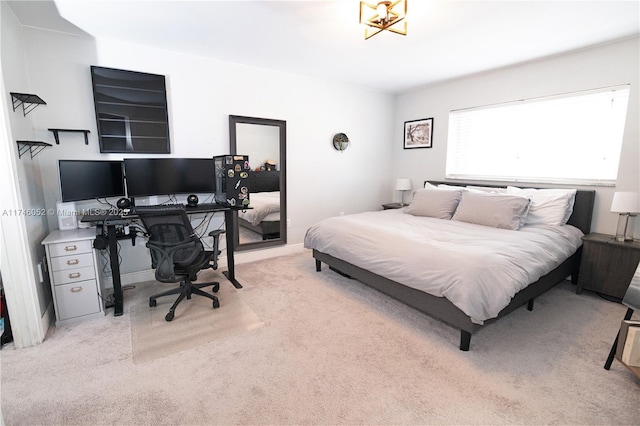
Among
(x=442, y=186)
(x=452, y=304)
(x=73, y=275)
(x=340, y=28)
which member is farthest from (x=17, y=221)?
(x=442, y=186)

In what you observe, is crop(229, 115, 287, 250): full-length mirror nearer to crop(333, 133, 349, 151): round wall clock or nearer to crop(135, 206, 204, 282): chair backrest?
crop(333, 133, 349, 151): round wall clock

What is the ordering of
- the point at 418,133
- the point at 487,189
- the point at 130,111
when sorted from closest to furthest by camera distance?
the point at 130,111 → the point at 487,189 → the point at 418,133

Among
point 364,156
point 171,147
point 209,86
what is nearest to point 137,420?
point 171,147

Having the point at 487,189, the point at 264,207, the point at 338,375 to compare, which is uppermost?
the point at 487,189

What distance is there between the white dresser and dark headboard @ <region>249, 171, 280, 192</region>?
1.88 m

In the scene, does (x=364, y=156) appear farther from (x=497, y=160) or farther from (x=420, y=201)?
(x=497, y=160)

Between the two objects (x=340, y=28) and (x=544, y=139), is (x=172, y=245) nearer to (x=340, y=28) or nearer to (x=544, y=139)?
(x=340, y=28)

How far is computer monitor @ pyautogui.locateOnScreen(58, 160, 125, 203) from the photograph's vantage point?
2.62m

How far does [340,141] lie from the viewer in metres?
4.79

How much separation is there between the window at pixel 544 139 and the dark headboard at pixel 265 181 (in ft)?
8.79

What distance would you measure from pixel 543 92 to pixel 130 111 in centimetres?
473

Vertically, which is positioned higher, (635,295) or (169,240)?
(169,240)

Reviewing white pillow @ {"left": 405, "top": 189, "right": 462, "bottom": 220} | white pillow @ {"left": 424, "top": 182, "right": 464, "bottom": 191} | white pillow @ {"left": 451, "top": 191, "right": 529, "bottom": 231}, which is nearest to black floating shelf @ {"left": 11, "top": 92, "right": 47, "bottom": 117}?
white pillow @ {"left": 405, "top": 189, "right": 462, "bottom": 220}

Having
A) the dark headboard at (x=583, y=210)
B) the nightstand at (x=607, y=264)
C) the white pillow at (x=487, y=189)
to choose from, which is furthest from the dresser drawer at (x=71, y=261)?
the dark headboard at (x=583, y=210)
